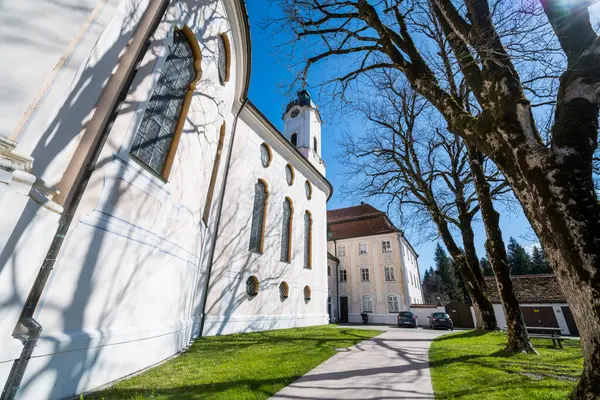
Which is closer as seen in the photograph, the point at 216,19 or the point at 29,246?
the point at 29,246

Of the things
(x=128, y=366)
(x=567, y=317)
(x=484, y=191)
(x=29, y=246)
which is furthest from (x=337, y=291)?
(x=29, y=246)

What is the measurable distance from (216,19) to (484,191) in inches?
428

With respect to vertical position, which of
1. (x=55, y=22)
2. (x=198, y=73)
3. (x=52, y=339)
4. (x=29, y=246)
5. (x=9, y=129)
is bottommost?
(x=52, y=339)

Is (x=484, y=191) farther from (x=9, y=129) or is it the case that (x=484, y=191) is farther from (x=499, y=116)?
(x=9, y=129)

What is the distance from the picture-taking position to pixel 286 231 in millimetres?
16188

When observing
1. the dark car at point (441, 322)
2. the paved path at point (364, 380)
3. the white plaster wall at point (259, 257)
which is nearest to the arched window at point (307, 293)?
the white plaster wall at point (259, 257)

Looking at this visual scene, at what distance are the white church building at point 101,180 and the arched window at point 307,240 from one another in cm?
959

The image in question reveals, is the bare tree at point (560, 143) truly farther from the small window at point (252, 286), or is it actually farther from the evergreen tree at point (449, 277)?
the evergreen tree at point (449, 277)

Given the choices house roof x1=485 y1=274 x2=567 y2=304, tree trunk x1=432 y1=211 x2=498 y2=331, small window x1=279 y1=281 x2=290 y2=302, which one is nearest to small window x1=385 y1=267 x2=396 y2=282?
house roof x1=485 y1=274 x2=567 y2=304

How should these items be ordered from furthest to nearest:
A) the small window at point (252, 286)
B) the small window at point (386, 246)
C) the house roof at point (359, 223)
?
the house roof at point (359, 223) → the small window at point (386, 246) → the small window at point (252, 286)

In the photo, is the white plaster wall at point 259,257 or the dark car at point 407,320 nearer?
the white plaster wall at point 259,257

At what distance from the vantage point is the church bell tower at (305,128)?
2348 cm

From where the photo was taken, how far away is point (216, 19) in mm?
8078

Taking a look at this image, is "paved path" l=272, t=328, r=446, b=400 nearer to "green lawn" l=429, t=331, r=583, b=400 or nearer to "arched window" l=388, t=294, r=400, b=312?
"green lawn" l=429, t=331, r=583, b=400
